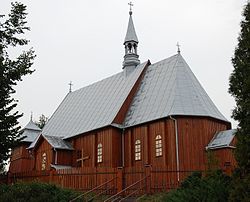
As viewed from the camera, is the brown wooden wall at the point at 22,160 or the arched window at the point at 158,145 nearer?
the arched window at the point at 158,145

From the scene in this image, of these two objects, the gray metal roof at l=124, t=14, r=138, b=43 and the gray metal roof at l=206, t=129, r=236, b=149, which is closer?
the gray metal roof at l=206, t=129, r=236, b=149

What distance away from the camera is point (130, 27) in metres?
35.0

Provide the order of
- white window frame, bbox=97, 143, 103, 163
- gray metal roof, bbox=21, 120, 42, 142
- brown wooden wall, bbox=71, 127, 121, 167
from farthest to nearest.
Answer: gray metal roof, bbox=21, 120, 42, 142 < white window frame, bbox=97, 143, 103, 163 < brown wooden wall, bbox=71, 127, 121, 167

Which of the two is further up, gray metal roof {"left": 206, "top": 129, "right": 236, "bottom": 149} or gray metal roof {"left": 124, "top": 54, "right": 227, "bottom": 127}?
gray metal roof {"left": 124, "top": 54, "right": 227, "bottom": 127}

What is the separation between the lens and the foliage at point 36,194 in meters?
16.9

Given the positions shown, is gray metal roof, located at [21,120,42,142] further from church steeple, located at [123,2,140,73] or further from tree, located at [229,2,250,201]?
tree, located at [229,2,250,201]

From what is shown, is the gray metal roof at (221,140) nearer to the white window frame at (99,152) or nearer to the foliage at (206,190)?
the white window frame at (99,152)

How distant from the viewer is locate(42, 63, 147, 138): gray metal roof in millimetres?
29000

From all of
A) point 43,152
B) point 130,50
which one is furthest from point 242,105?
point 130,50

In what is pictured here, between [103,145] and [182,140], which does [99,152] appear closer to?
[103,145]

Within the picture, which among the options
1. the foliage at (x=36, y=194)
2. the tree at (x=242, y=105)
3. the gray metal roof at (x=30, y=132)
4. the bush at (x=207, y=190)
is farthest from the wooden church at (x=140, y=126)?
the tree at (x=242, y=105)

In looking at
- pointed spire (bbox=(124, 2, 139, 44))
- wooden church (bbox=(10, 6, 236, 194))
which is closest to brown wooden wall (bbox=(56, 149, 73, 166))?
wooden church (bbox=(10, 6, 236, 194))

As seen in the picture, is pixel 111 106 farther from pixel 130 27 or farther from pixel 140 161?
pixel 130 27

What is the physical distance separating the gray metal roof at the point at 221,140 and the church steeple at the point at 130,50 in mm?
10196
